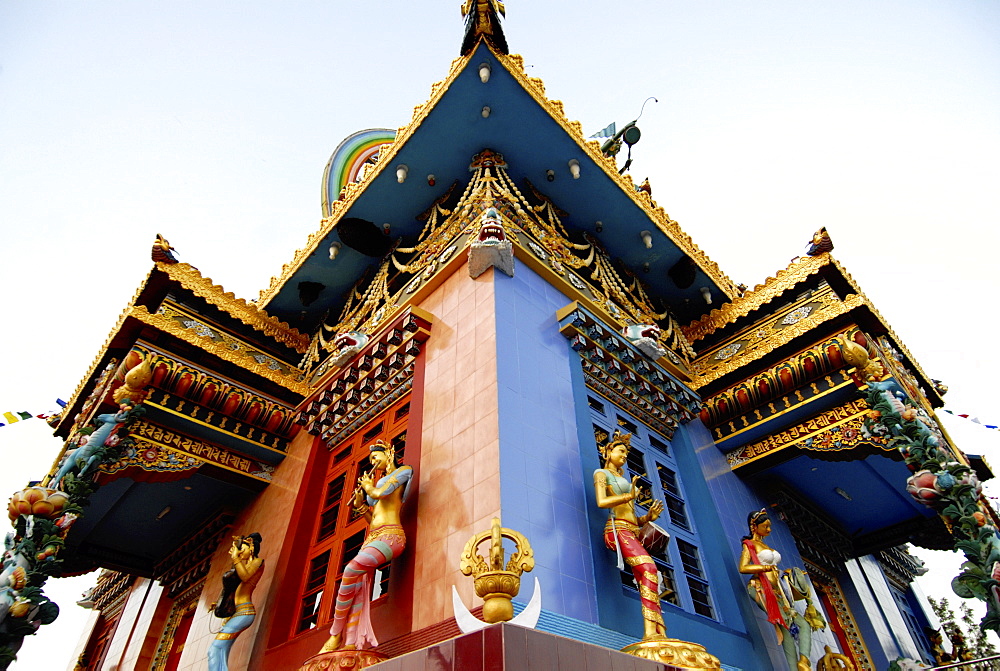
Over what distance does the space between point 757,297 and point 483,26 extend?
617 centimetres

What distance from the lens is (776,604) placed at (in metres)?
6.26

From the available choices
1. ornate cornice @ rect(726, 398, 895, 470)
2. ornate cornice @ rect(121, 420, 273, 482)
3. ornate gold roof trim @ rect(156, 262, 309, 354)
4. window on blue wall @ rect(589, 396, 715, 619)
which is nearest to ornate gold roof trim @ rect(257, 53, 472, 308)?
ornate gold roof trim @ rect(156, 262, 309, 354)

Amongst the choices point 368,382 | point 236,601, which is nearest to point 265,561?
point 236,601

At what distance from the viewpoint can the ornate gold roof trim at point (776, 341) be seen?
324 inches

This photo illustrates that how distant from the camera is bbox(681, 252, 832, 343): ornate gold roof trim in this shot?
930 centimetres

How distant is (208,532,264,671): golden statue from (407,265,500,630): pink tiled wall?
253 cm

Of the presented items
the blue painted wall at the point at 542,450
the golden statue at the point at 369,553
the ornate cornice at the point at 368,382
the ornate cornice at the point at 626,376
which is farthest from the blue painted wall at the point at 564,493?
the ornate cornice at the point at 368,382

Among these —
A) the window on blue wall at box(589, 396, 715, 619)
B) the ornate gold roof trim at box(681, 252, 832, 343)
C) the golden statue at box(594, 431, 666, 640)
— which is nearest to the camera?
the golden statue at box(594, 431, 666, 640)

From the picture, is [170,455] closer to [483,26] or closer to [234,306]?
[234,306]

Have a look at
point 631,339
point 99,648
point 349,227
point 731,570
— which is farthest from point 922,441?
point 99,648

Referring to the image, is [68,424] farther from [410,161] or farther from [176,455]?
[410,161]

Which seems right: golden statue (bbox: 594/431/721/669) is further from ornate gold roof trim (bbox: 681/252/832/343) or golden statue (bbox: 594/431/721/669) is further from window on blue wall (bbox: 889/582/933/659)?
window on blue wall (bbox: 889/582/933/659)

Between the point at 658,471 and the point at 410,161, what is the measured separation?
6132 mm

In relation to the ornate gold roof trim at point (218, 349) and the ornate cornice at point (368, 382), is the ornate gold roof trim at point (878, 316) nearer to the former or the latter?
the ornate cornice at point (368, 382)
